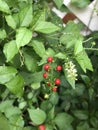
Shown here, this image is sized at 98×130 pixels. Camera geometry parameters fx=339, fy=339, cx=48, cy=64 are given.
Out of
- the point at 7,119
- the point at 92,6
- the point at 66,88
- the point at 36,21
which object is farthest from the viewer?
the point at 92,6

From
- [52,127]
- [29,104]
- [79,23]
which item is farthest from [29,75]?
[79,23]

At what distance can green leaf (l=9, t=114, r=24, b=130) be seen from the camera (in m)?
1.40

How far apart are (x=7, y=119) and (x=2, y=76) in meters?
0.25

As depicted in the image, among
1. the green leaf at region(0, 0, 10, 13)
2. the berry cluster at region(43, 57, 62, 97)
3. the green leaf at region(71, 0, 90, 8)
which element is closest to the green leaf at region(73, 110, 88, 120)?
the berry cluster at region(43, 57, 62, 97)

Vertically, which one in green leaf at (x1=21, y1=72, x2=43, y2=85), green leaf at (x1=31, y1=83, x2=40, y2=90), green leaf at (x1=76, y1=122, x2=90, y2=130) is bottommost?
green leaf at (x1=76, y1=122, x2=90, y2=130)

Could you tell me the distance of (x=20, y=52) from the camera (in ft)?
4.19

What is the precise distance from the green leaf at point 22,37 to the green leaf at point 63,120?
0.48 meters

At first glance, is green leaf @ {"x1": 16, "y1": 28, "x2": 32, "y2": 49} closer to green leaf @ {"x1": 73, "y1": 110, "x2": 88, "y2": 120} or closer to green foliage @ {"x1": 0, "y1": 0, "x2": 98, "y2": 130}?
green foliage @ {"x1": 0, "y1": 0, "x2": 98, "y2": 130}

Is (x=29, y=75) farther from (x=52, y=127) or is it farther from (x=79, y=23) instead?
(x=79, y=23)

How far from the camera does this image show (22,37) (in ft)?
3.77

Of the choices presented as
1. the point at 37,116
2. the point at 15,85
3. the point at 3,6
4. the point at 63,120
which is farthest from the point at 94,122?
the point at 3,6

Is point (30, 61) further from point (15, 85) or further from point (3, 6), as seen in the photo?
point (3, 6)

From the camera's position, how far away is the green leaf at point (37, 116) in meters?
1.42

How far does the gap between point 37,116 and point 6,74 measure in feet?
0.94
